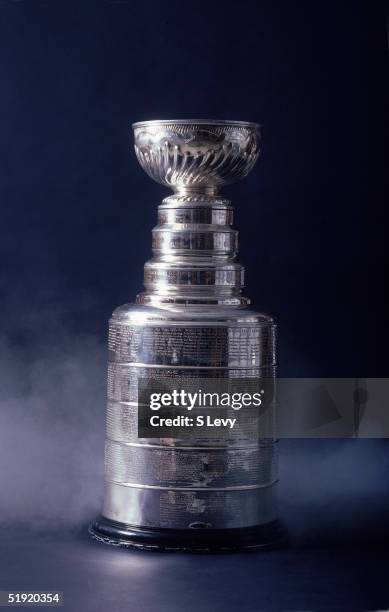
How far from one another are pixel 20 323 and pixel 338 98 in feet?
4.08

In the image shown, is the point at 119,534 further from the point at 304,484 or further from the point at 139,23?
the point at 139,23

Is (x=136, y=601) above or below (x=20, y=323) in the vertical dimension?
below

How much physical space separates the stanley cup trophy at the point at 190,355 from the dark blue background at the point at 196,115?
310 millimetres

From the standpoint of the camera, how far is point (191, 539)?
397 centimetres

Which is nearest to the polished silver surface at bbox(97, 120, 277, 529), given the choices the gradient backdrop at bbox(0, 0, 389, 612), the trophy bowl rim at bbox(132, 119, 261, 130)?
the trophy bowl rim at bbox(132, 119, 261, 130)

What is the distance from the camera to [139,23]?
14.5 ft

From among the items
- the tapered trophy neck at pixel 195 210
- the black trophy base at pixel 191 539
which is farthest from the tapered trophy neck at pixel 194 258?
the black trophy base at pixel 191 539

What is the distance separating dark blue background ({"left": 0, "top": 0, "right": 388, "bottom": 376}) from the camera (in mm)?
4422

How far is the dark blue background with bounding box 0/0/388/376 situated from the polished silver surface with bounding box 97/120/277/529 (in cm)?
31

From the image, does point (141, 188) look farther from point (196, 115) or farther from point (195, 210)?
point (195, 210)

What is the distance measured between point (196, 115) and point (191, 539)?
1357 mm

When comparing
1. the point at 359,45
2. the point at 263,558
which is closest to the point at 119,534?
the point at 263,558

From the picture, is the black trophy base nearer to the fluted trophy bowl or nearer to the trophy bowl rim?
the fluted trophy bowl

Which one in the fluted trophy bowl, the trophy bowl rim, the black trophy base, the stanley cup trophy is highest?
the trophy bowl rim
